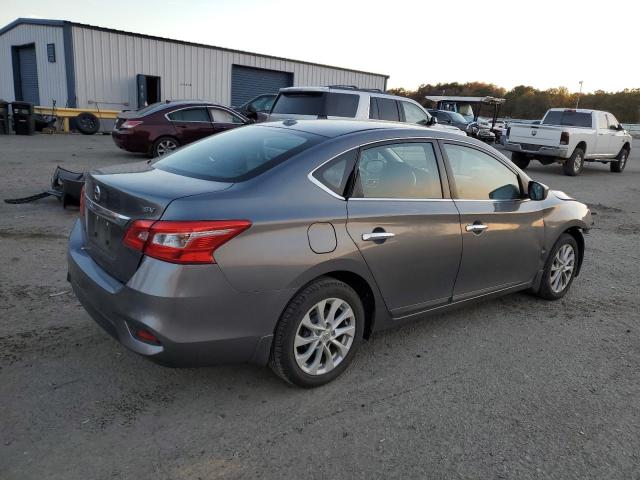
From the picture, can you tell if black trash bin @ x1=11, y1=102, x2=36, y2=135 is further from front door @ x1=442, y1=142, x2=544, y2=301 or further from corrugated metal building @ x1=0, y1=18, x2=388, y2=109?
front door @ x1=442, y1=142, x2=544, y2=301

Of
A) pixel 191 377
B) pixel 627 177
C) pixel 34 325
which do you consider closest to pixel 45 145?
pixel 34 325

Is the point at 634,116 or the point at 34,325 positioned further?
the point at 634,116

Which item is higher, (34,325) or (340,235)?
(340,235)

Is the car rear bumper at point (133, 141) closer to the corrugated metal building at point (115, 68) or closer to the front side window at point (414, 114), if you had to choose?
the front side window at point (414, 114)

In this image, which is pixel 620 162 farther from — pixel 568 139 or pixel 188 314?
pixel 188 314

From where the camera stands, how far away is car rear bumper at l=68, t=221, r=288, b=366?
261cm

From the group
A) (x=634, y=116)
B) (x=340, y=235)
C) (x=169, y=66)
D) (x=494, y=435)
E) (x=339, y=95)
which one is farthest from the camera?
(x=634, y=116)

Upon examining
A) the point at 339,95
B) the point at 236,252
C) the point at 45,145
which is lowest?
the point at 45,145

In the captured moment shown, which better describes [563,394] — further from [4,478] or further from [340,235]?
[4,478]

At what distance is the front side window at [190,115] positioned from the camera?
12.6 meters

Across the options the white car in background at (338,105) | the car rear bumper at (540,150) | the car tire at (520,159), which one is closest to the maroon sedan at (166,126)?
the white car in background at (338,105)

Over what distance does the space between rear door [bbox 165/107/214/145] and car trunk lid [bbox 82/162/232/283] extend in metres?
9.69

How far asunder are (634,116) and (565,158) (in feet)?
214

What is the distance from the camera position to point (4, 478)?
7.69ft
